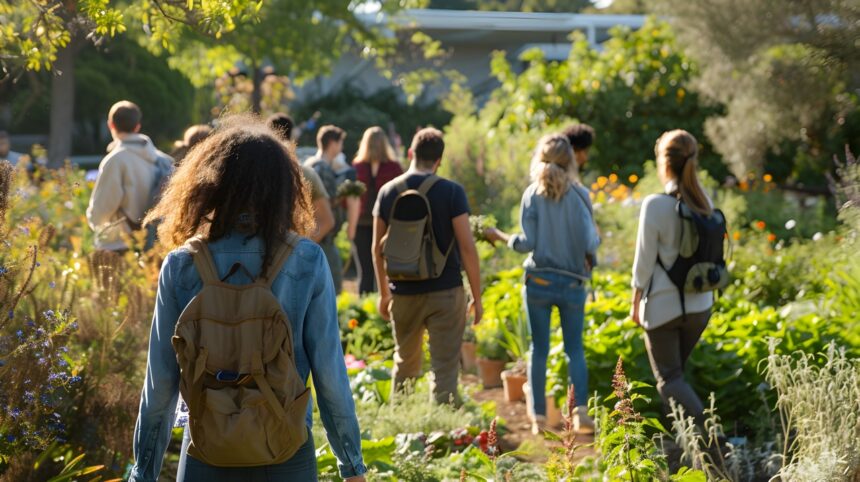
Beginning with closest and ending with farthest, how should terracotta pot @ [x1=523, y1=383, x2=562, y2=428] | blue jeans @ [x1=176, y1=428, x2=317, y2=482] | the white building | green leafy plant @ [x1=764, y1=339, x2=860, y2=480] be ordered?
blue jeans @ [x1=176, y1=428, x2=317, y2=482] < green leafy plant @ [x1=764, y1=339, x2=860, y2=480] < terracotta pot @ [x1=523, y1=383, x2=562, y2=428] < the white building

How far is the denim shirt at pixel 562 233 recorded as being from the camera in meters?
5.93

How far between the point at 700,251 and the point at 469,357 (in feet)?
10.1

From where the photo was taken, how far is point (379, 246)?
589 centimetres

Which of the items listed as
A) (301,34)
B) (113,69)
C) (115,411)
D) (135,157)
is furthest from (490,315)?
(113,69)

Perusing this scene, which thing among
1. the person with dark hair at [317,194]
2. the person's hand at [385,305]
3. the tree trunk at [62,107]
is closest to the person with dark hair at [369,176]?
the person with dark hair at [317,194]

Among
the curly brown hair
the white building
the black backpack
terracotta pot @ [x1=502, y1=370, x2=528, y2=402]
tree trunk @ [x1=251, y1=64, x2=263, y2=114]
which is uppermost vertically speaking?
the white building

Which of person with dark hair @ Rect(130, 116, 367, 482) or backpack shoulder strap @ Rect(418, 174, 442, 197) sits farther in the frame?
backpack shoulder strap @ Rect(418, 174, 442, 197)

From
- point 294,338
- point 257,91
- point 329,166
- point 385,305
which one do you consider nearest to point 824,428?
point 294,338

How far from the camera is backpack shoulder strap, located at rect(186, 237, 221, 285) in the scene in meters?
2.70

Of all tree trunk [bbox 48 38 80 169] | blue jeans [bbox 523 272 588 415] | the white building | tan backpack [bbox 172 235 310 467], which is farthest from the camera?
the white building

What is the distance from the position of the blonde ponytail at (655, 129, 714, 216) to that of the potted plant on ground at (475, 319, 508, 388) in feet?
8.41

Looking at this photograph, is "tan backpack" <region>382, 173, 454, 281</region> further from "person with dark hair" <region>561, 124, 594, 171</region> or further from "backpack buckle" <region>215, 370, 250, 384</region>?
"backpack buckle" <region>215, 370, 250, 384</region>

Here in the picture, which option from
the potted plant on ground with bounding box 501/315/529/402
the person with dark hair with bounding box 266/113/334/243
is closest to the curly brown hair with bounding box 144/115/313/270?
the person with dark hair with bounding box 266/113/334/243

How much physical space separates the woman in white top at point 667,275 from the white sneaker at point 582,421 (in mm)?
894
